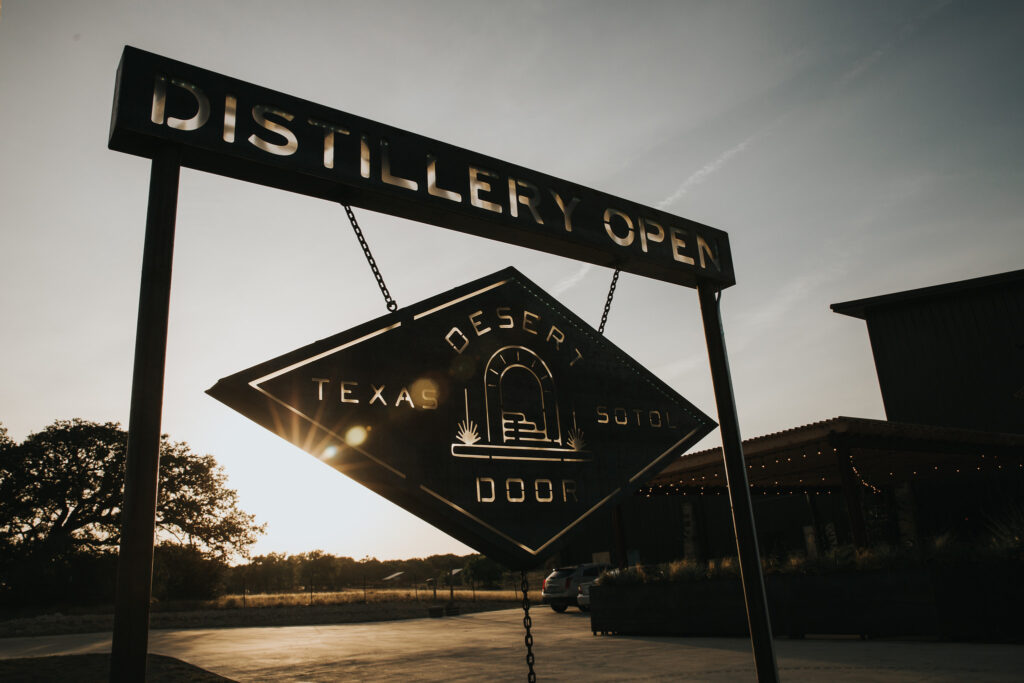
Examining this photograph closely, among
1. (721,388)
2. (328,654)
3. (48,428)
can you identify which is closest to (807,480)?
(328,654)

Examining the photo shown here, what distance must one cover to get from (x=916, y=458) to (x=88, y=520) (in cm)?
3497

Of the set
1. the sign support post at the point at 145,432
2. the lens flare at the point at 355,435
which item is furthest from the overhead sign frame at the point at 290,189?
the lens flare at the point at 355,435

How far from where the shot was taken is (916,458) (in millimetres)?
17672

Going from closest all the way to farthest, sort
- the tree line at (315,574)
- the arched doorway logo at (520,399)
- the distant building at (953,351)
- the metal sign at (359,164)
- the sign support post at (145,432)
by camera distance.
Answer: the sign support post at (145,432), the metal sign at (359,164), the arched doorway logo at (520,399), the distant building at (953,351), the tree line at (315,574)

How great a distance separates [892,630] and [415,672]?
726cm

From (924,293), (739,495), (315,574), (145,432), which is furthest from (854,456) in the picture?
(315,574)

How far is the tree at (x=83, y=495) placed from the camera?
31.8 metres

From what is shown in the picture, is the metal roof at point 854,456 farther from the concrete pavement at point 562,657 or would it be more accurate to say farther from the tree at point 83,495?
the tree at point 83,495

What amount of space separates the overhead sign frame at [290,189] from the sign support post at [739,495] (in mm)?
11

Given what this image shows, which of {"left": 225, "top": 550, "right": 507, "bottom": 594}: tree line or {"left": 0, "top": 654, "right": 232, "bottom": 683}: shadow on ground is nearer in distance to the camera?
{"left": 0, "top": 654, "right": 232, "bottom": 683}: shadow on ground

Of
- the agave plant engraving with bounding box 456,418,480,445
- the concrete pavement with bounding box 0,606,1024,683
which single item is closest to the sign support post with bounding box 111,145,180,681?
the agave plant engraving with bounding box 456,418,480,445

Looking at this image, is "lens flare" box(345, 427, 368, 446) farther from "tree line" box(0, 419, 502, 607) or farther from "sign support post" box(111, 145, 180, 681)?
"tree line" box(0, 419, 502, 607)

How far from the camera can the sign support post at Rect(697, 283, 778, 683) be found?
333cm

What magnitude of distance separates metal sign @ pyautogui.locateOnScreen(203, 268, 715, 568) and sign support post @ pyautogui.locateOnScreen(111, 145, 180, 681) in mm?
448
